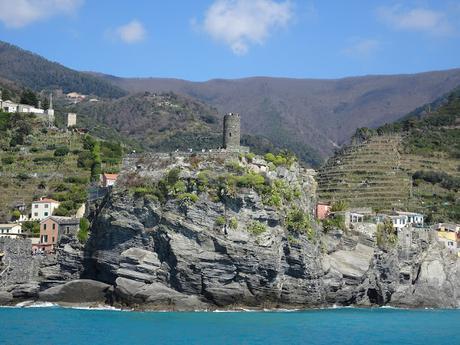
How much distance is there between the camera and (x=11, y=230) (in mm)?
81562

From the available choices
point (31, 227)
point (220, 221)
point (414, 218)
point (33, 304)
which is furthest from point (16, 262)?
point (414, 218)

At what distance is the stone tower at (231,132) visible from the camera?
247ft

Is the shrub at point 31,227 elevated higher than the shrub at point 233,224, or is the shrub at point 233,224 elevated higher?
the shrub at point 233,224

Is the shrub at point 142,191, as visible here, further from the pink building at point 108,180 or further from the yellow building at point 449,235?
the yellow building at point 449,235

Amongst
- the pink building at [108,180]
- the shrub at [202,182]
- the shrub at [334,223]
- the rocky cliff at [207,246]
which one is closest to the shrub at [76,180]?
the pink building at [108,180]

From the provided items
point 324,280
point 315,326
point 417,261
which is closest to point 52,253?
point 324,280

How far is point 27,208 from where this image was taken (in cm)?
9156

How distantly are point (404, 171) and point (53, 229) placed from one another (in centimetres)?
5352

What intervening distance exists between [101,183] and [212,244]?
21.0 m

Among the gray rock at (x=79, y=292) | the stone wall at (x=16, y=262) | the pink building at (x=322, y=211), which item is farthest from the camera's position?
the pink building at (x=322, y=211)

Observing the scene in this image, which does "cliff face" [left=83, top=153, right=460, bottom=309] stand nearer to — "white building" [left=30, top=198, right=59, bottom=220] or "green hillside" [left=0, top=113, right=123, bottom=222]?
"white building" [left=30, top=198, right=59, bottom=220]

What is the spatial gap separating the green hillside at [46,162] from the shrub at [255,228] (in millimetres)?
25414

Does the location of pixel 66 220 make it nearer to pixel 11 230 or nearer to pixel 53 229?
pixel 53 229

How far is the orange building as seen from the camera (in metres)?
76.9
